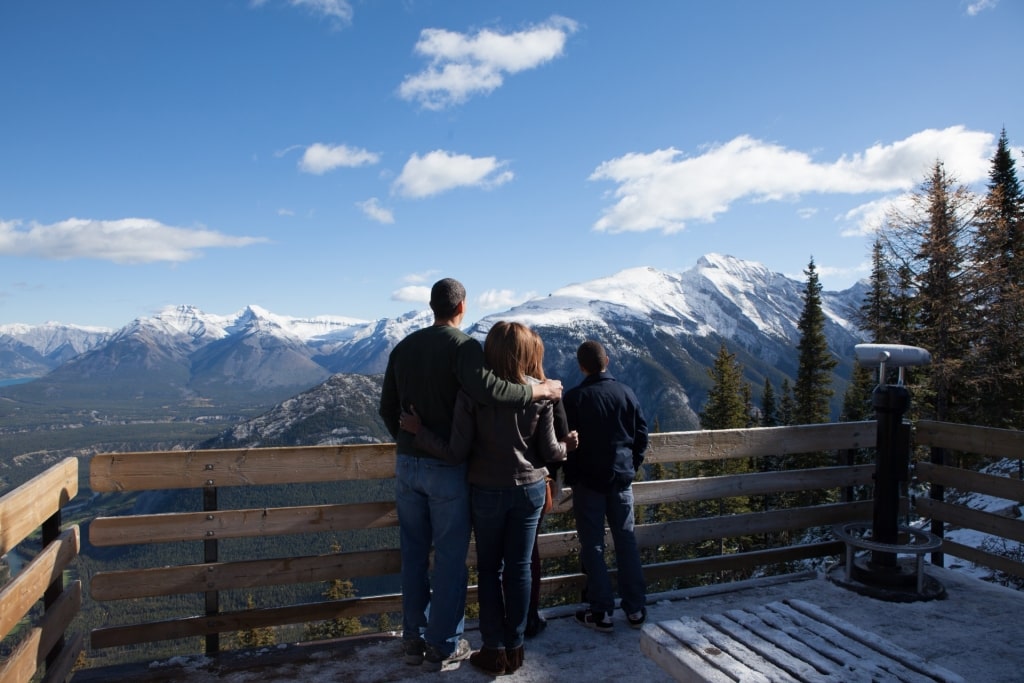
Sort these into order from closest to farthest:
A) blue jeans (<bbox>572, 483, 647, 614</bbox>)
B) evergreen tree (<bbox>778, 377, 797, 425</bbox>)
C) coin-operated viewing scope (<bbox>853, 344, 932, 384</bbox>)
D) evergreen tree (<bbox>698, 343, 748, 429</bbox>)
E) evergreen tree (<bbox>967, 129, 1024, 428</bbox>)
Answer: blue jeans (<bbox>572, 483, 647, 614</bbox>)
coin-operated viewing scope (<bbox>853, 344, 932, 384</bbox>)
evergreen tree (<bbox>967, 129, 1024, 428</bbox>)
evergreen tree (<bbox>698, 343, 748, 429</bbox>)
evergreen tree (<bbox>778, 377, 797, 425</bbox>)

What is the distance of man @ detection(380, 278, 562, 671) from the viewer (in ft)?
14.0

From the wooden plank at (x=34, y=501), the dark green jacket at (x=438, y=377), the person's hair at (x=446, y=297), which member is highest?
the person's hair at (x=446, y=297)

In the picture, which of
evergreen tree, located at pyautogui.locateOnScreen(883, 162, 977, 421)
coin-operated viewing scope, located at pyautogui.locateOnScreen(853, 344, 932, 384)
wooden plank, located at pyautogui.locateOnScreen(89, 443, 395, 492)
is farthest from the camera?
evergreen tree, located at pyautogui.locateOnScreen(883, 162, 977, 421)

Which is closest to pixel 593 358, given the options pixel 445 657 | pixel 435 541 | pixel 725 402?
pixel 435 541

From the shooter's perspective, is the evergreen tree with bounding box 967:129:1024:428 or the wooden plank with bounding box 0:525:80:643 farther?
the evergreen tree with bounding box 967:129:1024:428

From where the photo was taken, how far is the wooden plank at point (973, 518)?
5723 millimetres

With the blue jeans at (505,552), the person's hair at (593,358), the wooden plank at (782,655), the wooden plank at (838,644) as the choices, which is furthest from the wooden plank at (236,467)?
the wooden plank at (838,644)

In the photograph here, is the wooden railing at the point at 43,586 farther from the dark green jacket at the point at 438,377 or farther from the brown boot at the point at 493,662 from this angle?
the brown boot at the point at 493,662

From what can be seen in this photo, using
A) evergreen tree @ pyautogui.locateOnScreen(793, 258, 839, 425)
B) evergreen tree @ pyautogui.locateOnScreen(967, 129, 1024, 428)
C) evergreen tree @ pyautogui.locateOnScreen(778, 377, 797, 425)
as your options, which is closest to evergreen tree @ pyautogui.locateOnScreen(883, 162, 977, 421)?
evergreen tree @ pyautogui.locateOnScreen(967, 129, 1024, 428)

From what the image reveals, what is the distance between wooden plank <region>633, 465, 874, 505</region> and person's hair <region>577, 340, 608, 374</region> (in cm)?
118

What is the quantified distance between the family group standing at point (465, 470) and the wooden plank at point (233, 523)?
→ 1.89ft

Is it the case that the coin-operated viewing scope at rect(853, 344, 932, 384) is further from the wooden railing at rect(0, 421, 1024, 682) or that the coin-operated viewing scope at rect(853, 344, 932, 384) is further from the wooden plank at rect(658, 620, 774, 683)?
the wooden plank at rect(658, 620, 774, 683)

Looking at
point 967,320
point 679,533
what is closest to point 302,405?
point 967,320

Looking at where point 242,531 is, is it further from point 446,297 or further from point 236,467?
point 446,297
